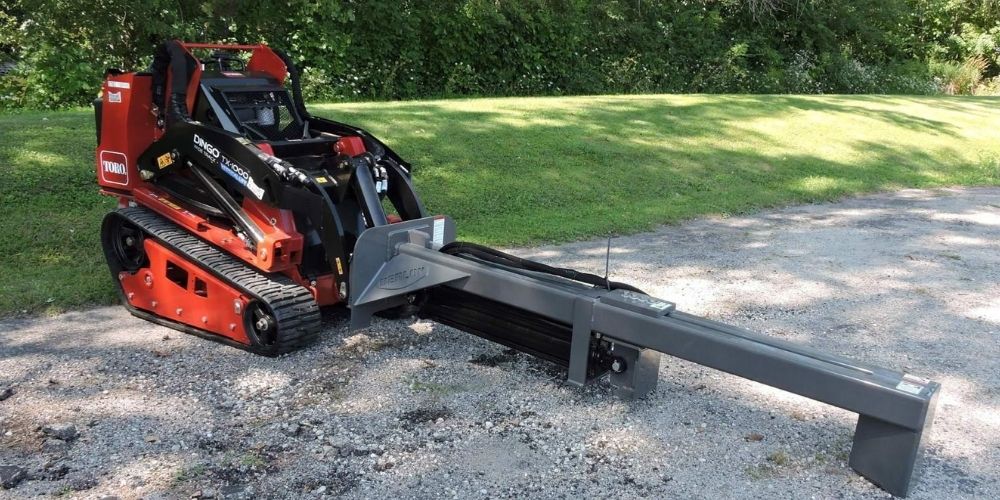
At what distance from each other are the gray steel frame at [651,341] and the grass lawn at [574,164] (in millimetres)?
2430

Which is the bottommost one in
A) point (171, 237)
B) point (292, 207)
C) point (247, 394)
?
point (247, 394)

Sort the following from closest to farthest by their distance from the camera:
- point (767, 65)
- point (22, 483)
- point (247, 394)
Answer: point (22, 483) → point (247, 394) → point (767, 65)

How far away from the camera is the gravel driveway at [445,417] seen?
324cm

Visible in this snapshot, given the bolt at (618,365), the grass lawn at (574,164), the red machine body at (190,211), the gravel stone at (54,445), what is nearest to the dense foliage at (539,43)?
the grass lawn at (574,164)

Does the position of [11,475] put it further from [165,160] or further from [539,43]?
[539,43]

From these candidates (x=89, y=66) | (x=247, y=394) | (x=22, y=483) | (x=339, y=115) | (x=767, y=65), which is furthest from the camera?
(x=767, y=65)

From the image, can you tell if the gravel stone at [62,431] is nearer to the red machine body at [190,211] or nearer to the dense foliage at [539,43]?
the red machine body at [190,211]

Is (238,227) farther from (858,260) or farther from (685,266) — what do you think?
(858,260)

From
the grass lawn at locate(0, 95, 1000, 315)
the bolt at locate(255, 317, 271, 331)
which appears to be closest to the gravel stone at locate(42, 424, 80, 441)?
the bolt at locate(255, 317, 271, 331)

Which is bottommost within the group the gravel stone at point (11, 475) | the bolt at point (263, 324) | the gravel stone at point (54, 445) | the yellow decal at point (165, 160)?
the gravel stone at point (54, 445)

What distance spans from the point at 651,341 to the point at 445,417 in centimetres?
103

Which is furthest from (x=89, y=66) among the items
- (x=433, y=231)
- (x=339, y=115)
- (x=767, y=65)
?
(x=767, y=65)

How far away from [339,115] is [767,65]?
1803 cm

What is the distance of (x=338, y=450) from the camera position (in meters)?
3.46
